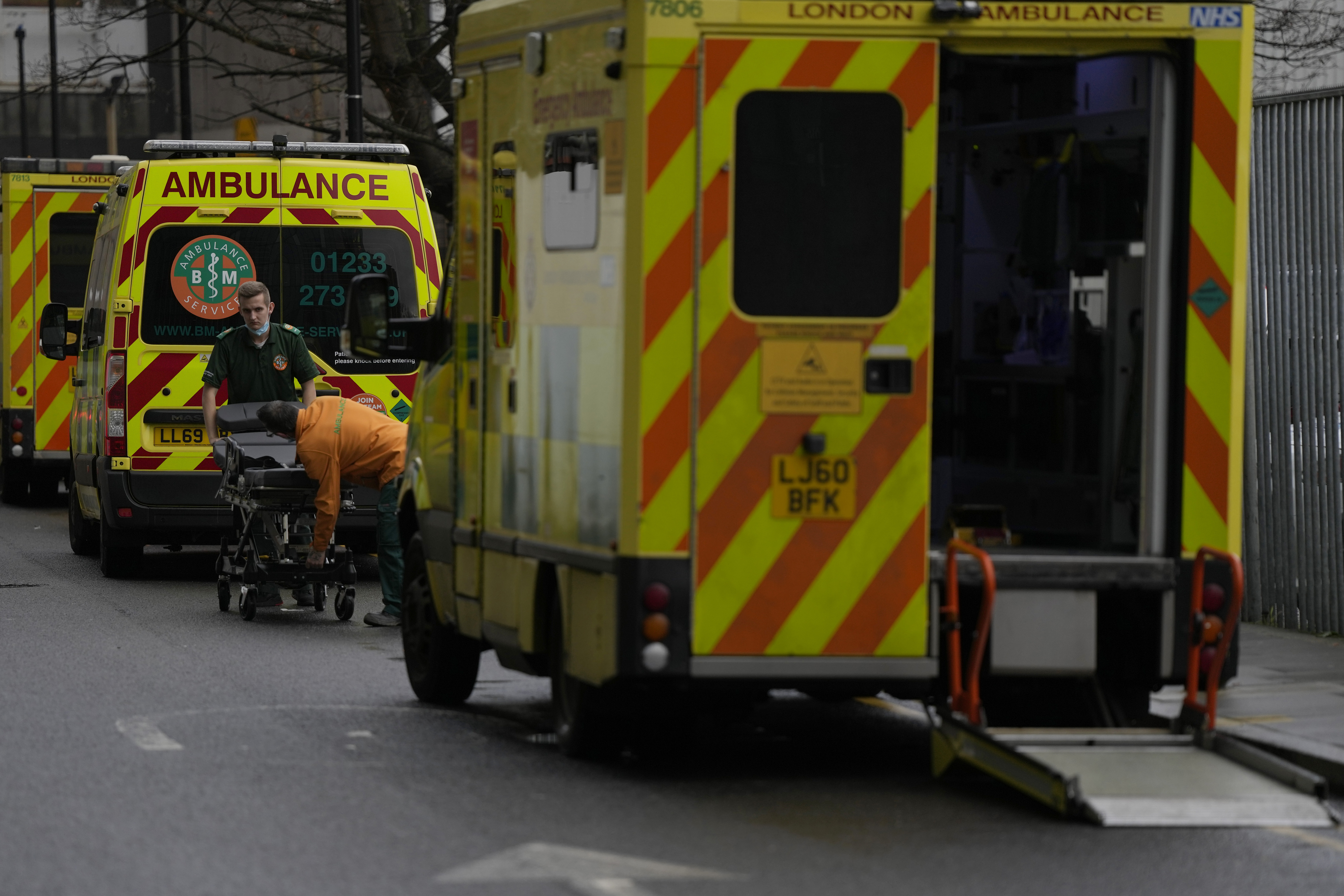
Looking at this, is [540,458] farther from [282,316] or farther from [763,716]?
[282,316]

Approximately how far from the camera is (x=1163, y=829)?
693 centimetres

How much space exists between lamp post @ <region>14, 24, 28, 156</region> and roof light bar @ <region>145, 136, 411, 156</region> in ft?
102

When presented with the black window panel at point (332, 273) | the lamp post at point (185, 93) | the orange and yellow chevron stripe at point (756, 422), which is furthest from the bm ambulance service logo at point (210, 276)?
the lamp post at point (185, 93)

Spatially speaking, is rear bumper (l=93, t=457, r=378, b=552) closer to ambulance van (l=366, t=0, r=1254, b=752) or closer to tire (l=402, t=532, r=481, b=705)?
tire (l=402, t=532, r=481, b=705)

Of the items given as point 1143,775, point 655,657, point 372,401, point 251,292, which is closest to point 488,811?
point 655,657

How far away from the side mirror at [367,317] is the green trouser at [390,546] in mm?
2591

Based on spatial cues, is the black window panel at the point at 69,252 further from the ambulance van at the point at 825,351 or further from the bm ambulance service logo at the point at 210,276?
the ambulance van at the point at 825,351

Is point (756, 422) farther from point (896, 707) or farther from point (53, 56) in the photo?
point (53, 56)

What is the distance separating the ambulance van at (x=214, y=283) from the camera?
48.8 feet

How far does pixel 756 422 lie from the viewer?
289 inches

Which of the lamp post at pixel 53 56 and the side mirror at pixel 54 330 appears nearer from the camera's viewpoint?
the side mirror at pixel 54 330

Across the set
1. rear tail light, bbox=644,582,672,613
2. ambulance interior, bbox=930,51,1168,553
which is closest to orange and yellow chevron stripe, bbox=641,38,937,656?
rear tail light, bbox=644,582,672,613

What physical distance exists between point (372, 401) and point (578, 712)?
7593mm

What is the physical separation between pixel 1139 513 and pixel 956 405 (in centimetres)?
141
